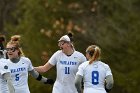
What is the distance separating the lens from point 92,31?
131 ft

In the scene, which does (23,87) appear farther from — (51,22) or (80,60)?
(51,22)

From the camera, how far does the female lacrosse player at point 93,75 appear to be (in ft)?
53.0

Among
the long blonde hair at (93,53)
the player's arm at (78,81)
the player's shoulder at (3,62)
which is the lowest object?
the player's arm at (78,81)

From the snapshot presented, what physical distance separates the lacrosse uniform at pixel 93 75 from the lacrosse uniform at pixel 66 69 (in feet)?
4.67

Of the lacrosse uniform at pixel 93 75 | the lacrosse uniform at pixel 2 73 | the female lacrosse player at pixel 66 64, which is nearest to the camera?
the lacrosse uniform at pixel 2 73

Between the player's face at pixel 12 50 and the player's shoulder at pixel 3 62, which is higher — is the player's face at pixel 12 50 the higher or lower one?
the higher one

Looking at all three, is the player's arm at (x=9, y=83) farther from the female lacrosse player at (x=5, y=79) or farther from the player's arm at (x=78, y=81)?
the player's arm at (x=78, y=81)

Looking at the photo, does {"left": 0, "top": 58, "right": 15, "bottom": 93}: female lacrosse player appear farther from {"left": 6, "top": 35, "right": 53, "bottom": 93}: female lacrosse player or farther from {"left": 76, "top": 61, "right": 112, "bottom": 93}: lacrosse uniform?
{"left": 76, "top": 61, "right": 112, "bottom": 93}: lacrosse uniform

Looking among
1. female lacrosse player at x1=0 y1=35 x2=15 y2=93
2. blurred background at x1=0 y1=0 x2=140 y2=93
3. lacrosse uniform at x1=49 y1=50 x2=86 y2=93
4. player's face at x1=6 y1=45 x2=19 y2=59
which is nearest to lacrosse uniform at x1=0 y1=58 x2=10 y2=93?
female lacrosse player at x1=0 y1=35 x2=15 y2=93

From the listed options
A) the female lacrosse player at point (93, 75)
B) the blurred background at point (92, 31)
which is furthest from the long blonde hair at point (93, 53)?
the blurred background at point (92, 31)

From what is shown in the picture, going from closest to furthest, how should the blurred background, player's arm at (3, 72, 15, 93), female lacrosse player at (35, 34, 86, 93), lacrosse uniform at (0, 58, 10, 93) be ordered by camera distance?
player's arm at (3, 72, 15, 93) → lacrosse uniform at (0, 58, 10, 93) → female lacrosse player at (35, 34, 86, 93) → the blurred background

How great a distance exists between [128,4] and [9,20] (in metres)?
11.2

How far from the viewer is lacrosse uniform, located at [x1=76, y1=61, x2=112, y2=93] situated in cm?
1612

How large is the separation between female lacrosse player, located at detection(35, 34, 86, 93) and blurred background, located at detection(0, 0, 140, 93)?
19.3m
